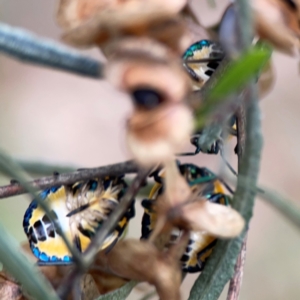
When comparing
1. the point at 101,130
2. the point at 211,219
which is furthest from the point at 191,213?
the point at 101,130

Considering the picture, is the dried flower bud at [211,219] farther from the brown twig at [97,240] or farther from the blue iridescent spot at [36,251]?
the blue iridescent spot at [36,251]

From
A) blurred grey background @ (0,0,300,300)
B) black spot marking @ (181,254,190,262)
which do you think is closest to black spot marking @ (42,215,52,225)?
black spot marking @ (181,254,190,262)

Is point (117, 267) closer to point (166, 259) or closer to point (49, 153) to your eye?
point (166, 259)

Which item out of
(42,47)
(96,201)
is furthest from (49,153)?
(42,47)

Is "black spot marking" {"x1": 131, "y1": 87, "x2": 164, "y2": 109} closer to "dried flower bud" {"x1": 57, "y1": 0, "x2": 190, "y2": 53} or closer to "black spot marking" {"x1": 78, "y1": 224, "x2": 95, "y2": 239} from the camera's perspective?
"dried flower bud" {"x1": 57, "y1": 0, "x2": 190, "y2": 53}

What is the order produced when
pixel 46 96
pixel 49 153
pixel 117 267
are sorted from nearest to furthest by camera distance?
pixel 117 267 < pixel 49 153 < pixel 46 96

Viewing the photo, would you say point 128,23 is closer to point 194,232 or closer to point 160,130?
point 160,130

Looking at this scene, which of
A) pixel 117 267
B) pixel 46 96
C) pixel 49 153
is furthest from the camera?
pixel 46 96
